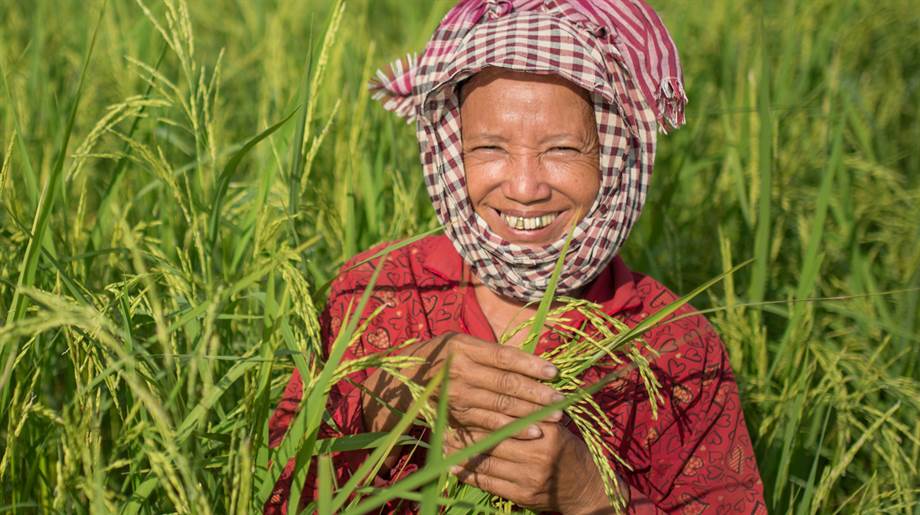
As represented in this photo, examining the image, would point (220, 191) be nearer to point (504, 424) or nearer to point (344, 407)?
point (344, 407)

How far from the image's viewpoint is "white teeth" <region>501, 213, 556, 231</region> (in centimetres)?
203

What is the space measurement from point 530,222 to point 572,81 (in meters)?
0.27

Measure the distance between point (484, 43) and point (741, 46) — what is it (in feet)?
8.26

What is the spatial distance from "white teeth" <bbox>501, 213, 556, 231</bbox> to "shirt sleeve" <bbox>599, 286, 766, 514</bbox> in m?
0.31

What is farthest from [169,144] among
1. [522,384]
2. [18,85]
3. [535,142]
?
[522,384]

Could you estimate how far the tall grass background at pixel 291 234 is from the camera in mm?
1668

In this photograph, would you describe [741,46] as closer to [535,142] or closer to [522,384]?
[535,142]

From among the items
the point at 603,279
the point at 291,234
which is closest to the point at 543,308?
the point at 603,279

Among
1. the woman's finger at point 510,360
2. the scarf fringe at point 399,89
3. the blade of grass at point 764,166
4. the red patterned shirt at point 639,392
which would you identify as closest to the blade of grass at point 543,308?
the woman's finger at point 510,360

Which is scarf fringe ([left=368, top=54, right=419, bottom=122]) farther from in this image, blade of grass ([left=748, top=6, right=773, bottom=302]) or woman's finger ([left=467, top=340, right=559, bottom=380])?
blade of grass ([left=748, top=6, right=773, bottom=302])

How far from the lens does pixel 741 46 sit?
425 cm

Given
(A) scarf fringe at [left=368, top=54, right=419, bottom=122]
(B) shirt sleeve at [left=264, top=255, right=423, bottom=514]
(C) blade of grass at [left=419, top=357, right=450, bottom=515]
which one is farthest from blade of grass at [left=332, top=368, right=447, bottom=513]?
(A) scarf fringe at [left=368, top=54, right=419, bottom=122]

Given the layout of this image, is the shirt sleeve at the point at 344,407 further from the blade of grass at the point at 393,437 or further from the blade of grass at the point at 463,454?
the blade of grass at the point at 463,454

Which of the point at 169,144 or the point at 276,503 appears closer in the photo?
the point at 276,503
